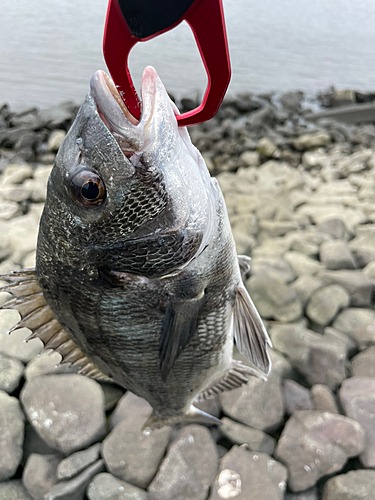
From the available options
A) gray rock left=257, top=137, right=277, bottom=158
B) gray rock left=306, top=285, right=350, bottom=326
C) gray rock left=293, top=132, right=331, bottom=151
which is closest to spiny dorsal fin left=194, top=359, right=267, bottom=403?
gray rock left=306, top=285, right=350, bottom=326

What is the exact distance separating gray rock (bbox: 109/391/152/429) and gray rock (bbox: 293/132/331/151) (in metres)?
6.44

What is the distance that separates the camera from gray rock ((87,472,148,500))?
1.80 m

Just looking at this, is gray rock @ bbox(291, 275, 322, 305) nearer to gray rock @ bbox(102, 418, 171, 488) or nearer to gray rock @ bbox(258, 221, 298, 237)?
gray rock @ bbox(258, 221, 298, 237)

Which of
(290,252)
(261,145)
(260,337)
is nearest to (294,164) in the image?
(261,145)

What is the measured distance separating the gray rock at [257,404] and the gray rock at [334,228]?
1919 millimetres

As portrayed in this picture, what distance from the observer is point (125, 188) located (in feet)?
3.77

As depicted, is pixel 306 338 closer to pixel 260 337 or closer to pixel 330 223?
pixel 260 337

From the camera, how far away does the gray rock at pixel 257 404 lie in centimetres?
207

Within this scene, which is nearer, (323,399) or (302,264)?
(323,399)

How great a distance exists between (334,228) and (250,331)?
2.34 metres

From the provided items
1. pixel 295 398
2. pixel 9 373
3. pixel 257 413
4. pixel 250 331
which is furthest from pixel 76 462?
pixel 295 398

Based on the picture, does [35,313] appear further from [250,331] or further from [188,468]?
[188,468]

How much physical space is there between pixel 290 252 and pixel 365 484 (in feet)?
6.40

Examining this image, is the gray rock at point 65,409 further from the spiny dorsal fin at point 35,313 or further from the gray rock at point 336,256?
the gray rock at point 336,256
